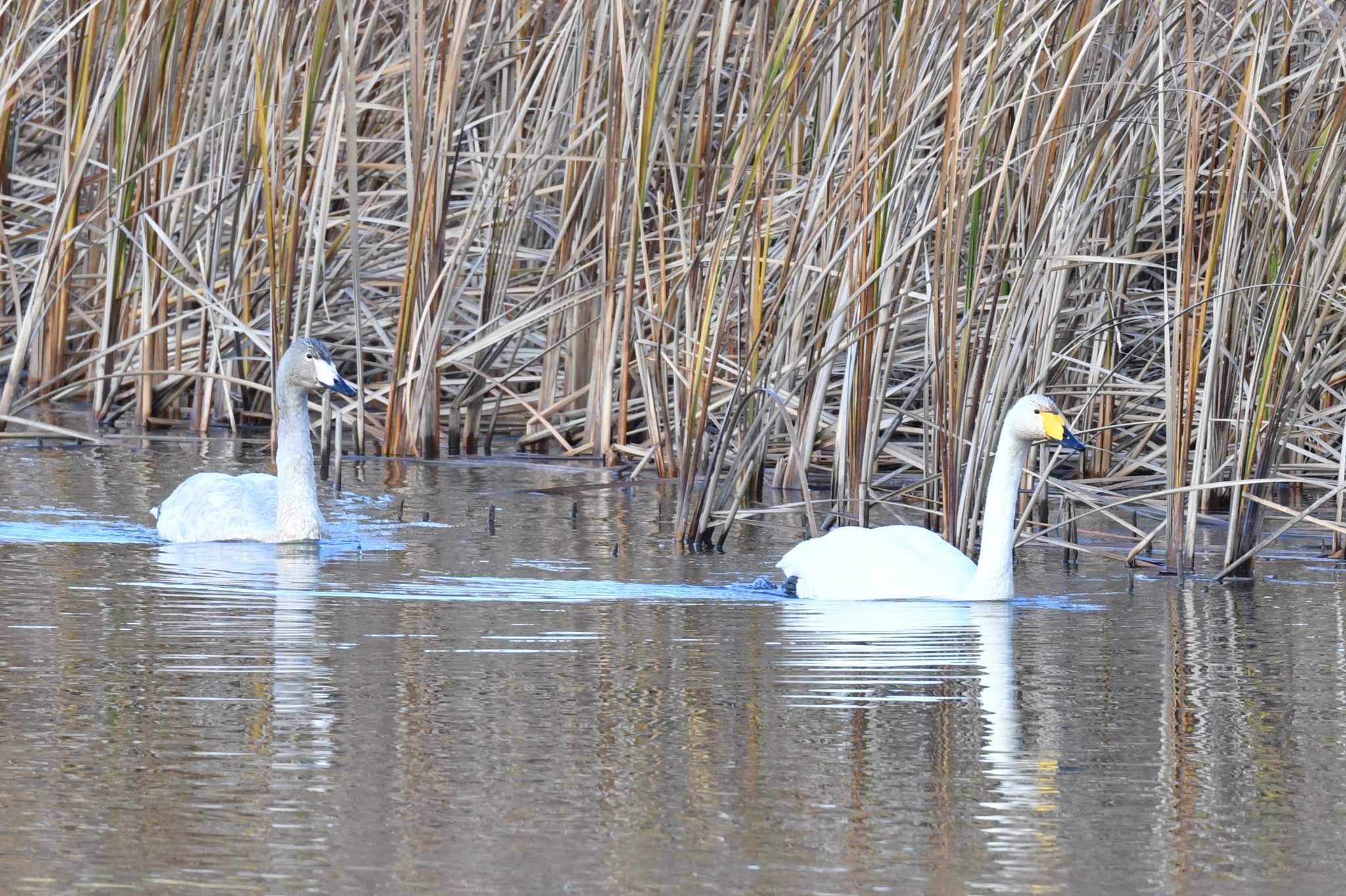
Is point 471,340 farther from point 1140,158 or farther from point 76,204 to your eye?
point 1140,158

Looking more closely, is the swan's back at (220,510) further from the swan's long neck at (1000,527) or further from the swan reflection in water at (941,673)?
the swan's long neck at (1000,527)

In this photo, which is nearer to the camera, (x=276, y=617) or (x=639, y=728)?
(x=639, y=728)

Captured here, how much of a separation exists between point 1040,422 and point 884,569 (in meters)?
0.66

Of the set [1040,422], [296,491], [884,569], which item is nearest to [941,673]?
[884,569]

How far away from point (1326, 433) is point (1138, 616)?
293 cm

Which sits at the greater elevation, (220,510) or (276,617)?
(220,510)

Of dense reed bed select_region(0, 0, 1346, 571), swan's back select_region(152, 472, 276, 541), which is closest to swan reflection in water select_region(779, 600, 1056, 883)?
dense reed bed select_region(0, 0, 1346, 571)

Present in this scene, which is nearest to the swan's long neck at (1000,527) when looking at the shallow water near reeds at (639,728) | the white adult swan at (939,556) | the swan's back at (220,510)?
the white adult swan at (939,556)

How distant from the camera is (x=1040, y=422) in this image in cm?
727

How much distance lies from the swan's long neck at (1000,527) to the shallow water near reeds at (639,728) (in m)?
0.11

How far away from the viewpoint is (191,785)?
14.1 feet

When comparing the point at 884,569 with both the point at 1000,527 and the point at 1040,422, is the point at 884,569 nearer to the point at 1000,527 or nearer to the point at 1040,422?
the point at 1000,527

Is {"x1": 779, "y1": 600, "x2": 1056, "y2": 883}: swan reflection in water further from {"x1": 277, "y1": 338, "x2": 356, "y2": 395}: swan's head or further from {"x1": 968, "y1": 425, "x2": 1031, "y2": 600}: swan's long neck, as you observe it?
{"x1": 277, "y1": 338, "x2": 356, "y2": 395}: swan's head

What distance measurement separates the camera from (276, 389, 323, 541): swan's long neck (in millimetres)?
8664
